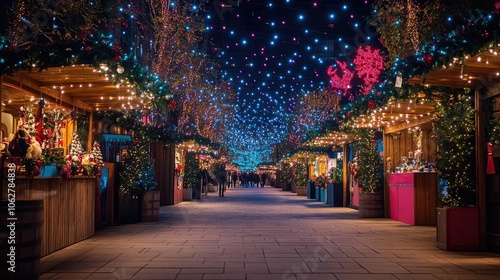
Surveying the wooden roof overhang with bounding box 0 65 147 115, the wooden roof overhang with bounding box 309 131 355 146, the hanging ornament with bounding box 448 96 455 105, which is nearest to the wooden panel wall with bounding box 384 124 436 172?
the wooden roof overhang with bounding box 309 131 355 146

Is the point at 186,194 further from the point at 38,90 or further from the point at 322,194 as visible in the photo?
the point at 38,90

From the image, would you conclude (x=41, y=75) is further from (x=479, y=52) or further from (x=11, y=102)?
(x=479, y=52)

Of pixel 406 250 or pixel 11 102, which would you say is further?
→ pixel 11 102

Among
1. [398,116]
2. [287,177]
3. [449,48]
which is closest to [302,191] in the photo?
[287,177]

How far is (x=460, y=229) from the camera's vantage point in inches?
364

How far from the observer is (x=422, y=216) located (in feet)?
45.3

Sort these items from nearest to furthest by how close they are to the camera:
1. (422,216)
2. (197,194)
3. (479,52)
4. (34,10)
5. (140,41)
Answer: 1. (479,52)
2. (34,10)
3. (422,216)
4. (140,41)
5. (197,194)

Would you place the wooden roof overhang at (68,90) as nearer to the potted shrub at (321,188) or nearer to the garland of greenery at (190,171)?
the garland of greenery at (190,171)

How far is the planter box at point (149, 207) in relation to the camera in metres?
14.3

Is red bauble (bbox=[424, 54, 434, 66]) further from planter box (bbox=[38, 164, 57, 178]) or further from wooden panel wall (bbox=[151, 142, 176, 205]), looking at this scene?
wooden panel wall (bbox=[151, 142, 176, 205])

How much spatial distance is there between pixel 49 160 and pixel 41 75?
1.37 m

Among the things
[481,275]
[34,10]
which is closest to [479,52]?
[481,275]

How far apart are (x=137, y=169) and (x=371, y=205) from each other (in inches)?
267

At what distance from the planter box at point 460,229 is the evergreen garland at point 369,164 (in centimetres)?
724
